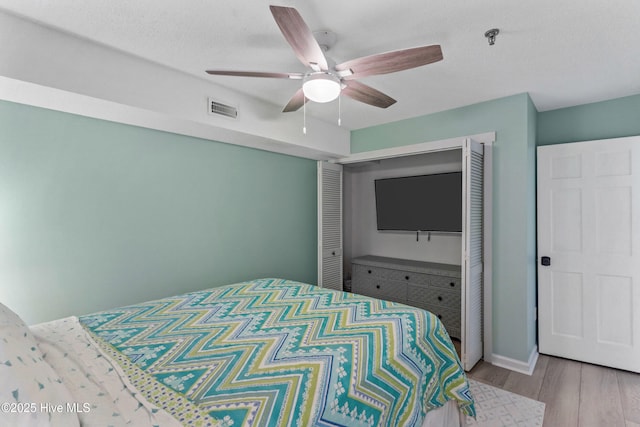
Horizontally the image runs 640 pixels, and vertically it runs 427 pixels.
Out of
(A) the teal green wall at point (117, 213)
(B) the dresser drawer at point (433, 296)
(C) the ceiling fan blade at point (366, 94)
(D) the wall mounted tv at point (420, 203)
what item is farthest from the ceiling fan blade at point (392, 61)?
(B) the dresser drawer at point (433, 296)

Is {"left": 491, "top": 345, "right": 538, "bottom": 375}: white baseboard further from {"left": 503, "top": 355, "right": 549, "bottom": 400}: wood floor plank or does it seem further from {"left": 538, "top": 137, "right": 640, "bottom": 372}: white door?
{"left": 538, "top": 137, "right": 640, "bottom": 372}: white door

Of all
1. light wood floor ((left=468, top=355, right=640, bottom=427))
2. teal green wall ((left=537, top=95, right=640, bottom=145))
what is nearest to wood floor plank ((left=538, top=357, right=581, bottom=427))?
light wood floor ((left=468, top=355, right=640, bottom=427))

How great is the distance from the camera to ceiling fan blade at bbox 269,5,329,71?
126 cm

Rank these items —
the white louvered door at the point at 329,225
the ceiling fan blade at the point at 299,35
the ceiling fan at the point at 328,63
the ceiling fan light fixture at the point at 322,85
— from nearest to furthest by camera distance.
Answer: the ceiling fan blade at the point at 299,35
the ceiling fan at the point at 328,63
the ceiling fan light fixture at the point at 322,85
the white louvered door at the point at 329,225

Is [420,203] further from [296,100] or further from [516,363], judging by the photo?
[296,100]

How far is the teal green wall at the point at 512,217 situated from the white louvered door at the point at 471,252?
0.52ft

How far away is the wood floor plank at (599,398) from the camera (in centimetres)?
210

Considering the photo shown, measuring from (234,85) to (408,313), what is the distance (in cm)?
224

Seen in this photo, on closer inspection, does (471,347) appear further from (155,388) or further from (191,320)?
(155,388)

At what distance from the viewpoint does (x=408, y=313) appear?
6.05 feet

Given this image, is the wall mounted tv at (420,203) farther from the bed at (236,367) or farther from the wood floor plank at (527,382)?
the bed at (236,367)

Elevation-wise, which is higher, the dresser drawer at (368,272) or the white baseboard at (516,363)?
the dresser drawer at (368,272)

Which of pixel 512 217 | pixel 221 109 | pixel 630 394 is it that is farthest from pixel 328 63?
pixel 630 394

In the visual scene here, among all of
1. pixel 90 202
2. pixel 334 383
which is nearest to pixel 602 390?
pixel 334 383
